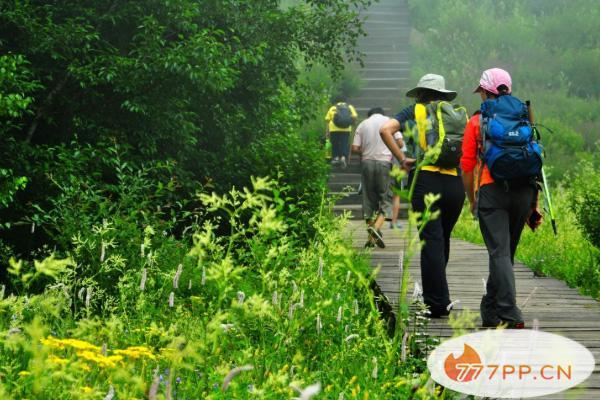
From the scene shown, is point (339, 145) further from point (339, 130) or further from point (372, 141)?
point (372, 141)

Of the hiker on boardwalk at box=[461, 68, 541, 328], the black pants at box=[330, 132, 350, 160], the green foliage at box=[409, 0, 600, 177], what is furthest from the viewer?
the green foliage at box=[409, 0, 600, 177]

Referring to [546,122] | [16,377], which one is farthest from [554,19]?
[16,377]

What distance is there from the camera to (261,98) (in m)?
13.4

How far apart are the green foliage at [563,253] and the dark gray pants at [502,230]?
2.58 metres

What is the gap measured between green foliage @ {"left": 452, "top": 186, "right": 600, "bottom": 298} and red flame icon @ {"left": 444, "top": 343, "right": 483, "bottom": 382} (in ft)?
15.2

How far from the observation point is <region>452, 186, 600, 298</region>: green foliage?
31.1ft

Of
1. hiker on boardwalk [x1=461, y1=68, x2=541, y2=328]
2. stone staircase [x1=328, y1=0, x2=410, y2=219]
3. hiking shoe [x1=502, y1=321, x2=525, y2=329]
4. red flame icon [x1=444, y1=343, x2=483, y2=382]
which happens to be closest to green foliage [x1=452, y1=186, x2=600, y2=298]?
hiking shoe [x1=502, y1=321, x2=525, y2=329]

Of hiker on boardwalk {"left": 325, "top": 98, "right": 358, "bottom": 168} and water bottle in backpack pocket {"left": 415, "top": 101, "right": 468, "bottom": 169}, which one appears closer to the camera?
water bottle in backpack pocket {"left": 415, "top": 101, "right": 468, "bottom": 169}

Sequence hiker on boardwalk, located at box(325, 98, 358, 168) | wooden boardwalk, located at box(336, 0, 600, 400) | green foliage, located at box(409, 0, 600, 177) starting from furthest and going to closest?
green foliage, located at box(409, 0, 600, 177), hiker on boardwalk, located at box(325, 98, 358, 168), wooden boardwalk, located at box(336, 0, 600, 400)

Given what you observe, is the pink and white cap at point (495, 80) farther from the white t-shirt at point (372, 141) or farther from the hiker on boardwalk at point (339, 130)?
the hiker on boardwalk at point (339, 130)

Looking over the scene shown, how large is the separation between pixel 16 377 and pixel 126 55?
6849 mm
